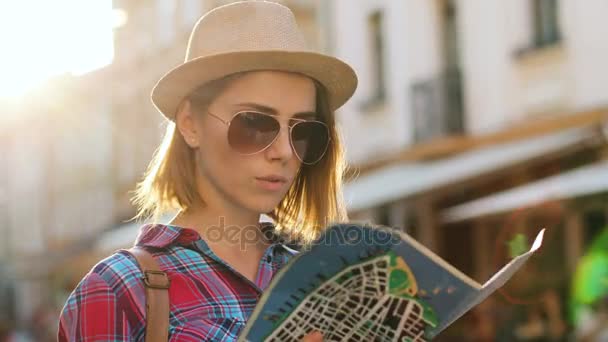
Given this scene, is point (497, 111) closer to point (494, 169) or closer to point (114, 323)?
point (494, 169)

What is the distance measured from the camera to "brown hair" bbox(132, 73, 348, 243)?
2521 mm

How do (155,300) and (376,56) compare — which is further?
(376,56)

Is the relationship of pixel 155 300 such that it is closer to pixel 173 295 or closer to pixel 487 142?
pixel 173 295

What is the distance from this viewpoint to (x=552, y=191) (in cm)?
823

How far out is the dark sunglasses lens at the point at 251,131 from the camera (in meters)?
2.35

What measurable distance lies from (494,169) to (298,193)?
8.35m

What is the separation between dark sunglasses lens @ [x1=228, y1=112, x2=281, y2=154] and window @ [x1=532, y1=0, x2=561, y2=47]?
33.5 ft

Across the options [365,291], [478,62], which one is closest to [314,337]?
[365,291]

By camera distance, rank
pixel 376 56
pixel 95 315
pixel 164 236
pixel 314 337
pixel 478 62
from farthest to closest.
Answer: pixel 376 56 → pixel 478 62 → pixel 164 236 → pixel 95 315 → pixel 314 337

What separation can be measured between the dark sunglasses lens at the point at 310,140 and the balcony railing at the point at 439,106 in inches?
459

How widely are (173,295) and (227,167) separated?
0.32 m

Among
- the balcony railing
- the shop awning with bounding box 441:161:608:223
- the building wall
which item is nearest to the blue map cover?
the shop awning with bounding box 441:161:608:223

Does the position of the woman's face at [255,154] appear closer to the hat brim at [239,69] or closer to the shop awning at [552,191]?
the hat brim at [239,69]

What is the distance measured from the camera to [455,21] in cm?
1489
